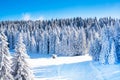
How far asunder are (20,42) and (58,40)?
88.7m

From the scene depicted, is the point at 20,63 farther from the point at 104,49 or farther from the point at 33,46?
the point at 33,46

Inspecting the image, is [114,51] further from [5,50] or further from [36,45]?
[36,45]

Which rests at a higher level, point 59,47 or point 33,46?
point 33,46

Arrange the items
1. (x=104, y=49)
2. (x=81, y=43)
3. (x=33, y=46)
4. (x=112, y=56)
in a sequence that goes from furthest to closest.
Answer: (x=33, y=46)
(x=81, y=43)
(x=104, y=49)
(x=112, y=56)

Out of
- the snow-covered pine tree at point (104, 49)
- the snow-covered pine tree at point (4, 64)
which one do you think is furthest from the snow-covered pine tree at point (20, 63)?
the snow-covered pine tree at point (104, 49)

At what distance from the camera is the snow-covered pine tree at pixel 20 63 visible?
2439 centimetres

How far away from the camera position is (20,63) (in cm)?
2450

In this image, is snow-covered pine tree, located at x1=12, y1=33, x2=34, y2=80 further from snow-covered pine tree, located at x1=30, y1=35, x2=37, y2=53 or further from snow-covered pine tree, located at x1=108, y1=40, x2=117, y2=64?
snow-covered pine tree, located at x1=30, y1=35, x2=37, y2=53

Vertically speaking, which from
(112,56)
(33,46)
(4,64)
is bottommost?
(112,56)

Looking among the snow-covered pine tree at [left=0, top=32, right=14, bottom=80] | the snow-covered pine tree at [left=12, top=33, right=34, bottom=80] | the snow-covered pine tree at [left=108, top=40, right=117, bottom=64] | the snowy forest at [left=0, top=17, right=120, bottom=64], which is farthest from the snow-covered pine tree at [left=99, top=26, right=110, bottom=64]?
the snow-covered pine tree at [left=0, top=32, right=14, bottom=80]

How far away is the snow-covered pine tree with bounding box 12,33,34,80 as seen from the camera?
24.4 meters

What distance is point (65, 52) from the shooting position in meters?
107

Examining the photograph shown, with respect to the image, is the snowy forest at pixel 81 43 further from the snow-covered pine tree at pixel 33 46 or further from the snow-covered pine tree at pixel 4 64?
the snow-covered pine tree at pixel 4 64

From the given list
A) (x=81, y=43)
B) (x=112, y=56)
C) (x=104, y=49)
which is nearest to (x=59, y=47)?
→ (x=81, y=43)
